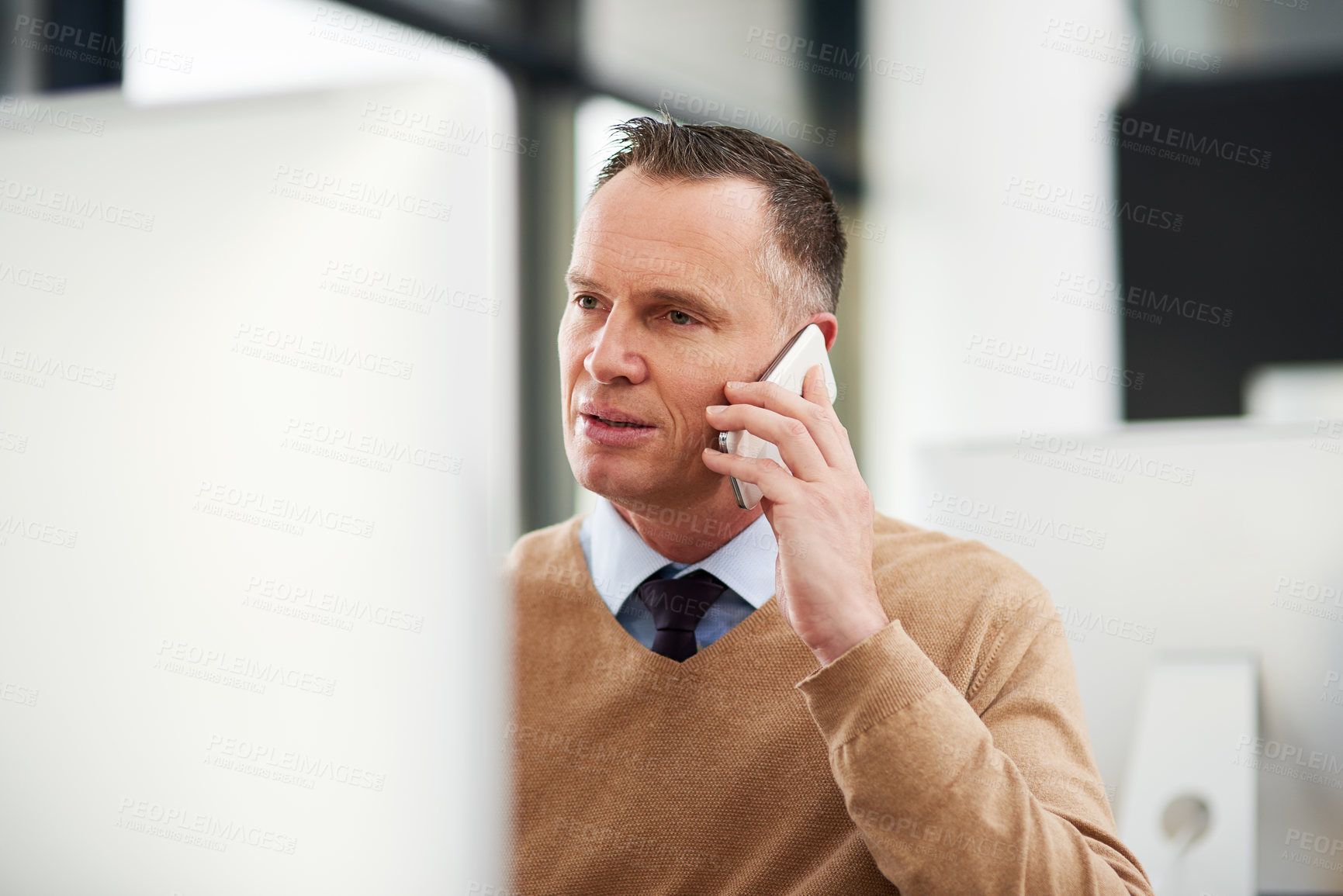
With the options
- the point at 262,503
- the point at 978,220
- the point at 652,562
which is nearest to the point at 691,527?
the point at 652,562

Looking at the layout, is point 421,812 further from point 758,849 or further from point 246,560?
point 758,849

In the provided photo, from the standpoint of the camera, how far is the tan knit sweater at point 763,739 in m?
1.07

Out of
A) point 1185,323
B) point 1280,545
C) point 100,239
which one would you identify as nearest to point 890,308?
point 1185,323

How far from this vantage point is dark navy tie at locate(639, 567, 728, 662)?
1.30m

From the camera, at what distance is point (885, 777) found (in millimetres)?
950

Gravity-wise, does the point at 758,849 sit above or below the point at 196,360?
below

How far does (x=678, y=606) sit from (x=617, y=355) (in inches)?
12.7

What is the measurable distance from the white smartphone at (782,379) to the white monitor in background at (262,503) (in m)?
0.79

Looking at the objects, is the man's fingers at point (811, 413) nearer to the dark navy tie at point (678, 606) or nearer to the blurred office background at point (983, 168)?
the dark navy tie at point (678, 606)

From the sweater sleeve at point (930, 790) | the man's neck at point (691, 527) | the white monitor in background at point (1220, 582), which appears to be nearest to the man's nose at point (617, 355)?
the man's neck at point (691, 527)

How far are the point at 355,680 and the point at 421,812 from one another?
47 millimetres

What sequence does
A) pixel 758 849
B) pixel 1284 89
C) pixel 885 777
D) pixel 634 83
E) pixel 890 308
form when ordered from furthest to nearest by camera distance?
pixel 890 308 < pixel 1284 89 < pixel 634 83 < pixel 758 849 < pixel 885 777

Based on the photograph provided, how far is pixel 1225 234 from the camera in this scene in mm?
3867

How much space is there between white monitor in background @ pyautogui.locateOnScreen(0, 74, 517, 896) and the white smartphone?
2.60 feet
